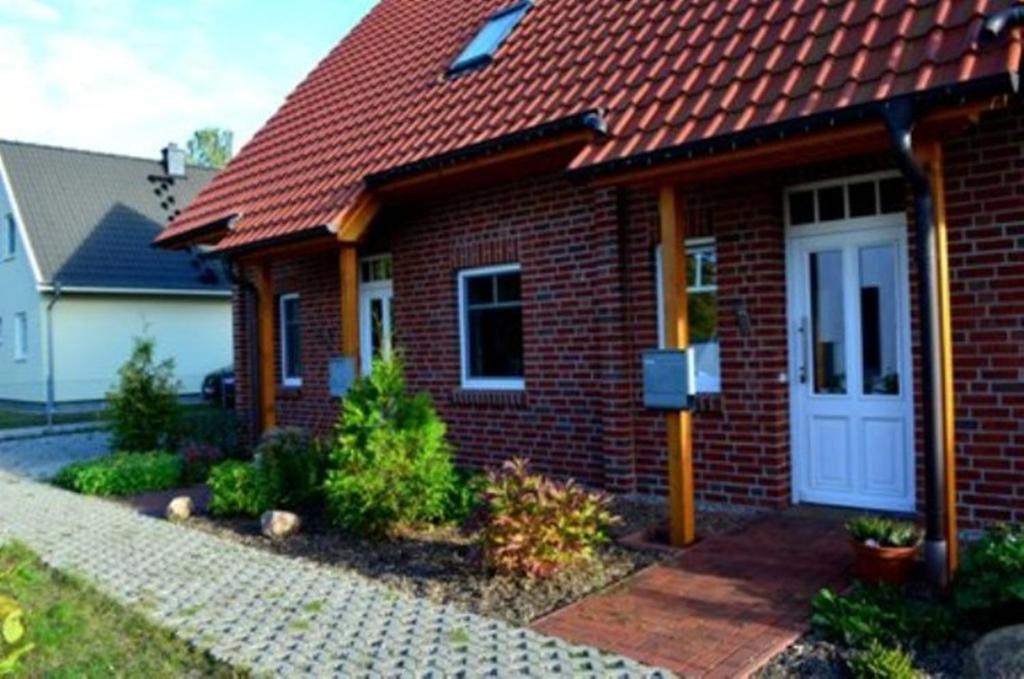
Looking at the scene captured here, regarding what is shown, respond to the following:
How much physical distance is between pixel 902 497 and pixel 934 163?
2.73 m

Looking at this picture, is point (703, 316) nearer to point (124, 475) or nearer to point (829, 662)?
point (829, 662)

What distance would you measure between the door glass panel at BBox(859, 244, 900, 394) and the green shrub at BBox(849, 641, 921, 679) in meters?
3.12

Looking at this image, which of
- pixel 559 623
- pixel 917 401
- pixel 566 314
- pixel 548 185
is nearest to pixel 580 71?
pixel 548 185

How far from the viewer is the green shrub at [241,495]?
28.9 feet

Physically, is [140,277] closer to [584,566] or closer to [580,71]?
[580,71]

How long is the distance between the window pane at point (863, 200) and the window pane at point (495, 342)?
3.68m

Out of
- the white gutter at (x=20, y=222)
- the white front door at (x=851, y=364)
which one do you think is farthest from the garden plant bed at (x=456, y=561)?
the white gutter at (x=20, y=222)

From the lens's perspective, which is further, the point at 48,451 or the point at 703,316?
the point at 48,451

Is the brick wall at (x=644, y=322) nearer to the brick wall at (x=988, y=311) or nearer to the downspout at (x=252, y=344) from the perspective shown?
the brick wall at (x=988, y=311)

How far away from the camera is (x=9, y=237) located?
25.6 metres

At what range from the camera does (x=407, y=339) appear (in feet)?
35.6

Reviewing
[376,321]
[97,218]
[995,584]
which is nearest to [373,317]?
[376,321]

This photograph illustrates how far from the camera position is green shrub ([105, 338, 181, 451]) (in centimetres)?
1260

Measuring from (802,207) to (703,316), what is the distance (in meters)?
1.27
